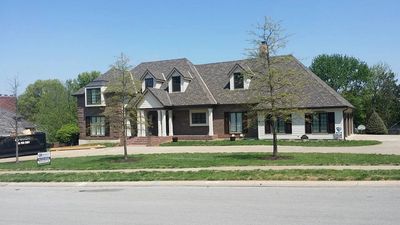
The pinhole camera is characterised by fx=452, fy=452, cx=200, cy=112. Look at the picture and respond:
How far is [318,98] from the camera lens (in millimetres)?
36500

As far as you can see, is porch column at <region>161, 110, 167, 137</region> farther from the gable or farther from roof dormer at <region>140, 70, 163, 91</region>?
roof dormer at <region>140, 70, 163, 91</region>

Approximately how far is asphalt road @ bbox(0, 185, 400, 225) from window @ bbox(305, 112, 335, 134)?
23320mm

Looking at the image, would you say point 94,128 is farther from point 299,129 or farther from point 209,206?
point 209,206

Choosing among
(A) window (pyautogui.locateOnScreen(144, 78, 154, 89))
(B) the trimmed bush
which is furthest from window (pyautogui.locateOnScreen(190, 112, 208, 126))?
(B) the trimmed bush

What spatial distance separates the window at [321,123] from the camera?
3591 cm

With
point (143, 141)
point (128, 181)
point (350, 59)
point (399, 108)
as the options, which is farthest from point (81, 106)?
point (399, 108)

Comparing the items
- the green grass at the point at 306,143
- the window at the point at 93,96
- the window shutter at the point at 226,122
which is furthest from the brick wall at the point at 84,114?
the window shutter at the point at 226,122

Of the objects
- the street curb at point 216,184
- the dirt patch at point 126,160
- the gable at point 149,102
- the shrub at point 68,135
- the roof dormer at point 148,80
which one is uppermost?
the roof dormer at point 148,80

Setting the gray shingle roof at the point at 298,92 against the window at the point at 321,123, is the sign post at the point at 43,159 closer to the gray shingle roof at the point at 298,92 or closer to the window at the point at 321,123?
the gray shingle roof at the point at 298,92

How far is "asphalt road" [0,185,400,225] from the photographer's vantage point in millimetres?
9125

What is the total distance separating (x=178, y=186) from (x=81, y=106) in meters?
33.0

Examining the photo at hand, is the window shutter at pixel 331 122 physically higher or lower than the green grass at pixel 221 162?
higher

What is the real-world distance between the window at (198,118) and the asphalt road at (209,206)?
2638cm

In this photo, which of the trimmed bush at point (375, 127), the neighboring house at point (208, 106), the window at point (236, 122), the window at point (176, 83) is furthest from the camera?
the trimmed bush at point (375, 127)
